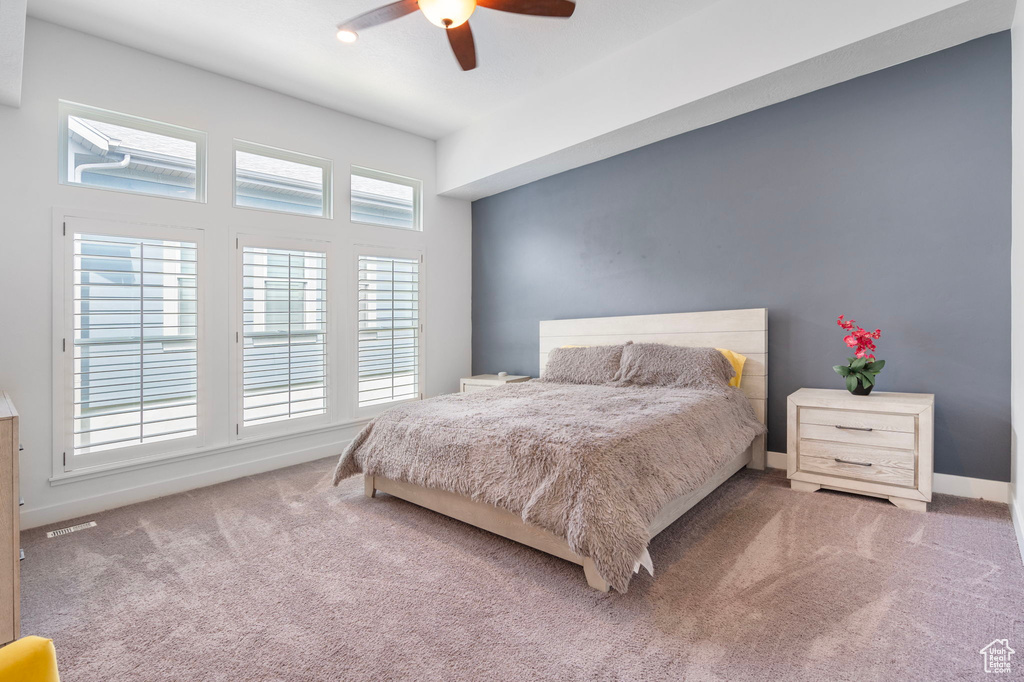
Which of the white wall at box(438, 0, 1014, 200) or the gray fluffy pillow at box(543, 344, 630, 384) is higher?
the white wall at box(438, 0, 1014, 200)

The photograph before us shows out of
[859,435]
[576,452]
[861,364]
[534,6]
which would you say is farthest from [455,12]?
[859,435]

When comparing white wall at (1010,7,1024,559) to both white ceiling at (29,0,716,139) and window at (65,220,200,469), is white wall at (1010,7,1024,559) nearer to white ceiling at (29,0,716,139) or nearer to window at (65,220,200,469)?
white ceiling at (29,0,716,139)

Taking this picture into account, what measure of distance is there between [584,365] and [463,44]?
Answer: 2.21 m

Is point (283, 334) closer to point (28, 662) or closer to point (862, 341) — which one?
point (28, 662)

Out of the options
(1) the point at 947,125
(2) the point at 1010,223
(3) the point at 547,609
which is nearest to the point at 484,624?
(3) the point at 547,609

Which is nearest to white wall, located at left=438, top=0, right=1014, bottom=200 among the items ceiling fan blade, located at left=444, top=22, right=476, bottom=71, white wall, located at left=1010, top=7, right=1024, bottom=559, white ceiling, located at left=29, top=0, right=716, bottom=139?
white ceiling, located at left=29, top=0, right=716, bottom=139

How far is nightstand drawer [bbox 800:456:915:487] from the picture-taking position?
2.49 metres

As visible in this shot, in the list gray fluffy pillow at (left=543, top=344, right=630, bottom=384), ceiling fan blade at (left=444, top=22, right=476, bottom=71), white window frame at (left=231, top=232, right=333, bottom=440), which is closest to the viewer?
ceiling fan blade at (left=444, top=22, right=476, bottom=71)

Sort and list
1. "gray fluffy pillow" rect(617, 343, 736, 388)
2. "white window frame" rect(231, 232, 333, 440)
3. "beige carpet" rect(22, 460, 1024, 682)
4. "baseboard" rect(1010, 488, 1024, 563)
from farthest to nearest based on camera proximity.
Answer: "white window frame" rect(231, 232, 333, 440) → "gray fluffy pillow" rect(617, 343, 736, 388) → "baseboard" rect(1010, 488, 1024, 563) → "beige carpet" rect(22, 460, 1024, 682)

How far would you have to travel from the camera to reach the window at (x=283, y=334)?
→ 3502mm

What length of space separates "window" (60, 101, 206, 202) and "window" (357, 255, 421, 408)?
4.39ft

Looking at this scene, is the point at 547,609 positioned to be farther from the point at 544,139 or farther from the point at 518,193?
the point at 518,193

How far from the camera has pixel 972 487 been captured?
8.51ft

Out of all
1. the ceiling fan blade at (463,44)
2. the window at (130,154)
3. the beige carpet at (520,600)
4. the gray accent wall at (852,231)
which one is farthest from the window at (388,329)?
the ceiling fan blade at (463,44)
